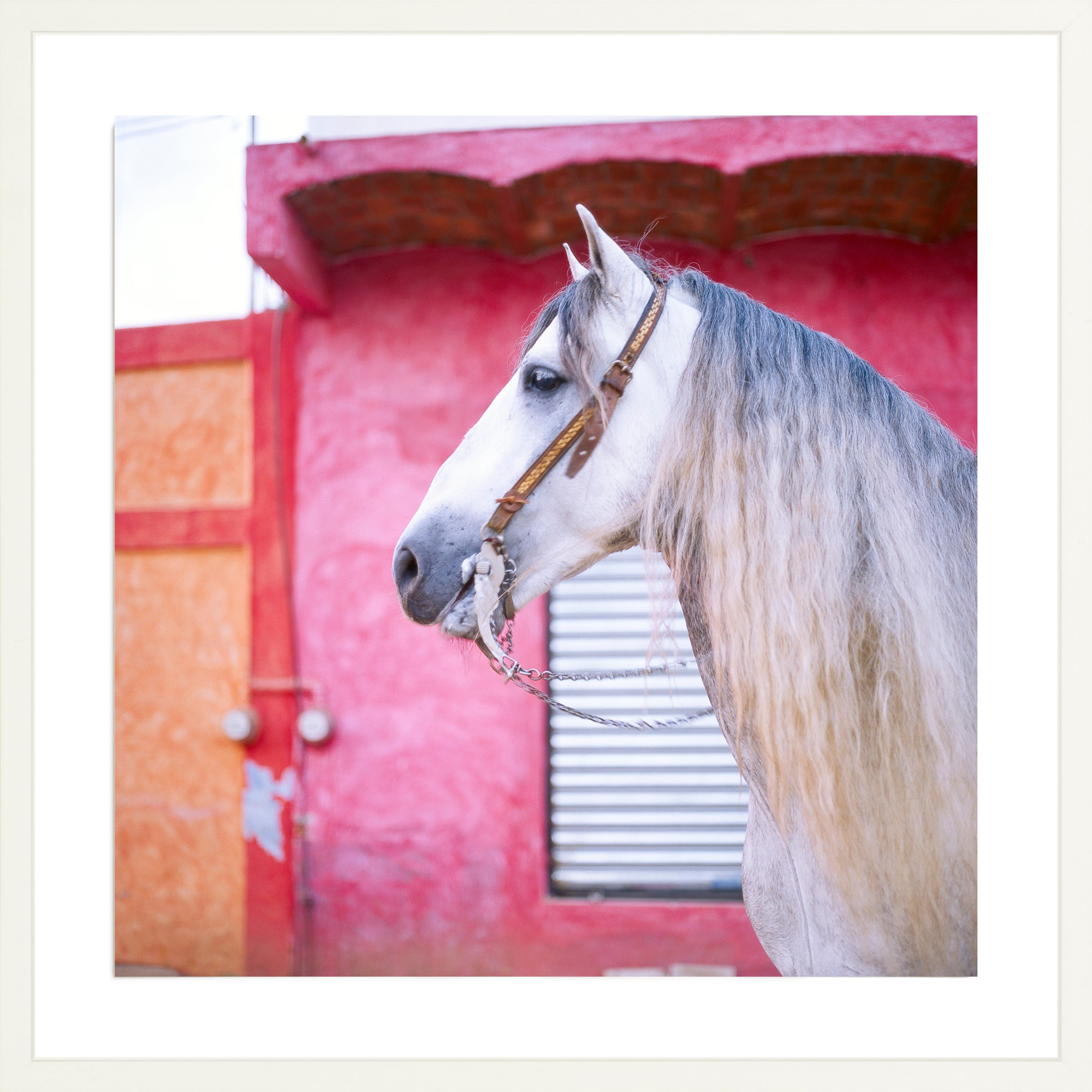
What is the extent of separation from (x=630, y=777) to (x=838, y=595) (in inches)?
77.6

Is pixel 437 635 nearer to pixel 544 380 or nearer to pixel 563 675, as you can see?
pixel 563 675

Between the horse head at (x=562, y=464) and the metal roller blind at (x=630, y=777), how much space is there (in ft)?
5.48

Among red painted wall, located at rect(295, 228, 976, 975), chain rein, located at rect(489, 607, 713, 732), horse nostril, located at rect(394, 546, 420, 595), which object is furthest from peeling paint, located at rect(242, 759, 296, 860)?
horse nostril, located at rect(394, 546, 420, 595)

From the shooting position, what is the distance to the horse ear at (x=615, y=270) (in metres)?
1.16

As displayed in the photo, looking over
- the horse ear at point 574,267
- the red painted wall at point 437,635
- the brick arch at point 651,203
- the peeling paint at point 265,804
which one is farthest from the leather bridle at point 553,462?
the peeling paint at point 265,804

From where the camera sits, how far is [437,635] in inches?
107

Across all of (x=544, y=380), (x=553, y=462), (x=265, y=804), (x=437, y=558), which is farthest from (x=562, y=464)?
(x=265, y=804)

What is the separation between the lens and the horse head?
1.19 meters

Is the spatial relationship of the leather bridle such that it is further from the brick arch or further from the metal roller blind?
the metal roller blind

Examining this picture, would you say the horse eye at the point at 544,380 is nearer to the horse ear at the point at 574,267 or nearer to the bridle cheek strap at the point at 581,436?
the bridle cheek strap at the point at 581,436

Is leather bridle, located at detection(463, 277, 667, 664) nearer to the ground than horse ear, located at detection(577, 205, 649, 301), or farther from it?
nearer to the ground

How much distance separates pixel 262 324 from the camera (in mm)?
3057

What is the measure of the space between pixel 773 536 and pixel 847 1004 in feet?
3.03
